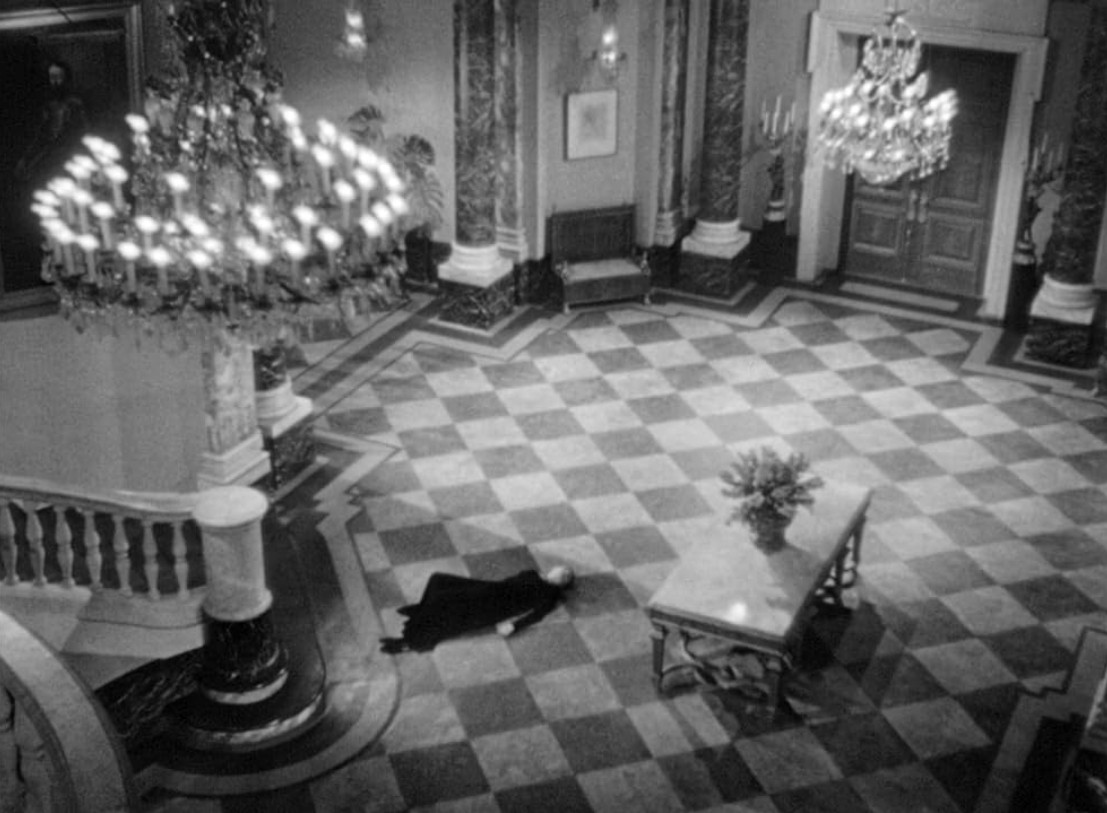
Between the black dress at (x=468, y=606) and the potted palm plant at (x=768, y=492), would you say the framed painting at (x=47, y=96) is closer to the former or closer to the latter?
the black dress at (x=468, y=606)

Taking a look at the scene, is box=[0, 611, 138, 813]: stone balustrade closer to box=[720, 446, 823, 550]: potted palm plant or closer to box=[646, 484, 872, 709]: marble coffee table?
box=[646, 484, 872, 709]: marble coffee table

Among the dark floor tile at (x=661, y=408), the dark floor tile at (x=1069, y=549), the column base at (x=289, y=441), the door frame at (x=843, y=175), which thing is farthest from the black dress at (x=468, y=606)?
the door frame at (x=843, y=175)

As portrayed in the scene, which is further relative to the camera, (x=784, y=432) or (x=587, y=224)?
(x=587, y=224)

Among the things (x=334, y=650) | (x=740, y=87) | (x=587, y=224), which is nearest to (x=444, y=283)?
(x=587, y=224)

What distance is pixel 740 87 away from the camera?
1384 centimetres

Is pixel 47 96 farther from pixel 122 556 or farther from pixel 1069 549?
pixel 1069 549

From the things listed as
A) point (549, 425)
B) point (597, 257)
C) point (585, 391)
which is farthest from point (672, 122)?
point (549, 425)

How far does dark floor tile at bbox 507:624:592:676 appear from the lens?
9.12 m

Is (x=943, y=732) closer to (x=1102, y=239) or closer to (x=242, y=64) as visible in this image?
(x=242, y=64)

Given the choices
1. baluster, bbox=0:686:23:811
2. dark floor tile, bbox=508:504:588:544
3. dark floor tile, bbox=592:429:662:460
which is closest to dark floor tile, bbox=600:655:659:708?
dark floor tile, bbox=508:504:588:544

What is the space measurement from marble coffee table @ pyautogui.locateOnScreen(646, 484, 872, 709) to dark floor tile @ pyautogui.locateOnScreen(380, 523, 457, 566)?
1.93 m

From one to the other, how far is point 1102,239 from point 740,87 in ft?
11.0

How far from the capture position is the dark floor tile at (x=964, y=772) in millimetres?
8086

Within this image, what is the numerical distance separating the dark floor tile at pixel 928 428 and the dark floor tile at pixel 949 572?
170 cm
